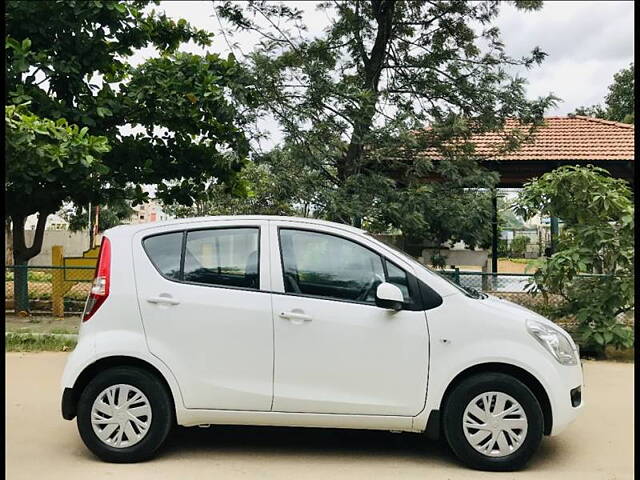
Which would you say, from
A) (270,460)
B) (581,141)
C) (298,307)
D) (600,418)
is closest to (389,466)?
(270,460)

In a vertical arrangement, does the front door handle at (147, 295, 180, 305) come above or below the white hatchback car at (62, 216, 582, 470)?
above

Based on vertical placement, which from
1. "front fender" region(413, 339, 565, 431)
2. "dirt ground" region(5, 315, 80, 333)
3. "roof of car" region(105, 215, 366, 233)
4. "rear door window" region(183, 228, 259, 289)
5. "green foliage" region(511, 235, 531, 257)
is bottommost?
"dirt ground" region(5, 315, 80, 333)

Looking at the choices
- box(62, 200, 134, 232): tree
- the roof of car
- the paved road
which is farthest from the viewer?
box(62, 200, 134, 232): tree

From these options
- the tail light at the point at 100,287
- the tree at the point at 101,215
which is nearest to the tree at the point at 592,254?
the tail light at the point at 100,287

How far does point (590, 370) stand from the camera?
7820 mm

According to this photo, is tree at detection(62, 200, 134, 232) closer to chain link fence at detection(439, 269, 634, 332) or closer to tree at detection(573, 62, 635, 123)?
chain link fence at detection(439, 269, 634, 332)

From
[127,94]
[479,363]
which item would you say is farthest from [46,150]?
[479,363]

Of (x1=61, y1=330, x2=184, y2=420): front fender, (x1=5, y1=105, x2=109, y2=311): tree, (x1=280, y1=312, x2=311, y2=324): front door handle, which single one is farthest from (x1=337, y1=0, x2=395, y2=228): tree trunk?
(x1=61, y1=330, x2=184, y2=420): front fender

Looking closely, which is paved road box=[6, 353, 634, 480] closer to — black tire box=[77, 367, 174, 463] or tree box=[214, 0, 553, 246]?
black tire box=[77, 367, 174, 463]

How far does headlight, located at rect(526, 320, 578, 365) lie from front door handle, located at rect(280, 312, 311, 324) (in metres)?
1.50

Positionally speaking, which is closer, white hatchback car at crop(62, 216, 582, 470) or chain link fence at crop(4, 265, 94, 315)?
white hatchback car at crop(62, 216, 582, 470)

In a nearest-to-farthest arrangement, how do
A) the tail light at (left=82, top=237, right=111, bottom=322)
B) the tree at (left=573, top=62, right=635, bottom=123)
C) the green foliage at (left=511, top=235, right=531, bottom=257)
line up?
1. the tail light at (left=82, top=237, right=111, bottom=322)
2. the green foliage at (left=511, top=235, right=531, bottom=257)
3. the tree at (left=573, top=62, right=635, bottom=123)

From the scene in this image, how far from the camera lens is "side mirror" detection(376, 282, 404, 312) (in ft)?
14.6

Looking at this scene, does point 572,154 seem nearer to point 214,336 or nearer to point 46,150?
point 46,150
